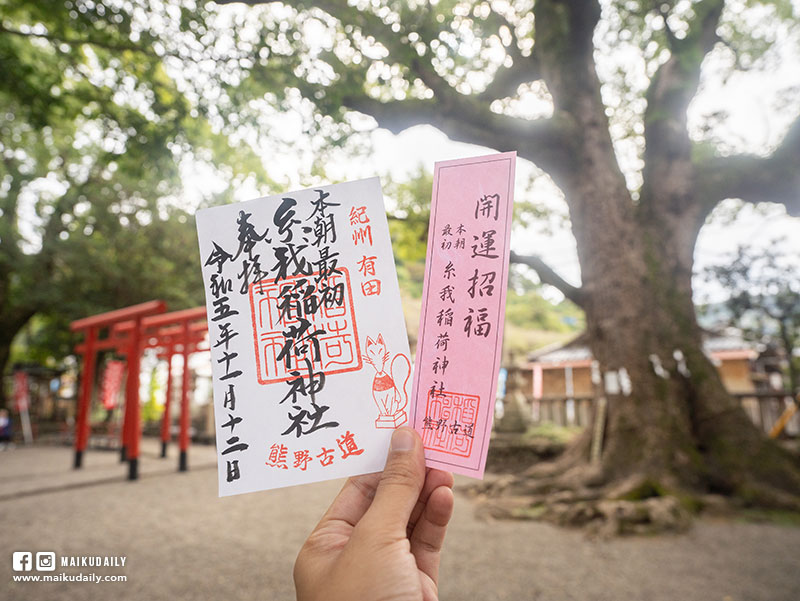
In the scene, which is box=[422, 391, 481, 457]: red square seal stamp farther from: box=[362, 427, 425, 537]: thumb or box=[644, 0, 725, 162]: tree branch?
box=[644, 0, 725, 162]: tree branch

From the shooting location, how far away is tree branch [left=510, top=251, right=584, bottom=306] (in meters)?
5.80

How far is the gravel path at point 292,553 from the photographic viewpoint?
3.08 metres

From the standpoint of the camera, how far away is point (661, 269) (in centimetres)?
571

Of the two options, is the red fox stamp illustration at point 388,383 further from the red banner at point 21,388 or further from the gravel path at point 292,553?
the red banner at point 21,388

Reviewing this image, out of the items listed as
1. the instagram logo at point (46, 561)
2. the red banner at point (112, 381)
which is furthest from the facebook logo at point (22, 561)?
the red banner at point (112, 381)

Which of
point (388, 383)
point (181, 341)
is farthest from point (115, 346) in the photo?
point (388, 383)

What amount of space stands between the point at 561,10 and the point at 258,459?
6.24m

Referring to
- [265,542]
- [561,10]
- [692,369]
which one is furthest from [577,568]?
[561,10]

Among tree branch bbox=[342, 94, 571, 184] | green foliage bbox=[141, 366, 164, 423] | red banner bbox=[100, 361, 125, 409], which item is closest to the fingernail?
tree branch bbox=[342, 94, 571, 184]

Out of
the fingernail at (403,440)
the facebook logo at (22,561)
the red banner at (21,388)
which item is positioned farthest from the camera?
the red banner at (21,388)

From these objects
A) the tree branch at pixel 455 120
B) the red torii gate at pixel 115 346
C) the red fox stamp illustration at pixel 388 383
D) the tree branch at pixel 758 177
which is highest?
the tree branch at pixel 455 120

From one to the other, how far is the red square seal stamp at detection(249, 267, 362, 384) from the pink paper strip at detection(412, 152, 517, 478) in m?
0.16

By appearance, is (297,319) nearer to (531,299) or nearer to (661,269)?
(661,269)

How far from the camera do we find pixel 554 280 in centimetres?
589
